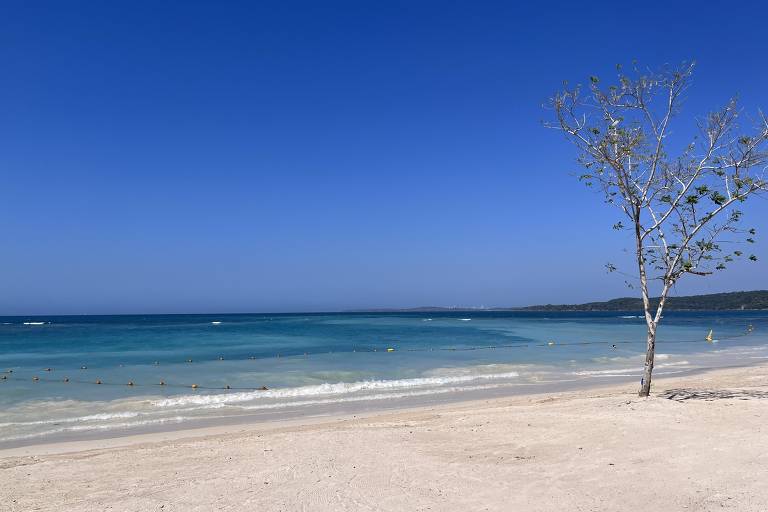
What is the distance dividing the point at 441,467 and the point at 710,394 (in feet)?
27.2

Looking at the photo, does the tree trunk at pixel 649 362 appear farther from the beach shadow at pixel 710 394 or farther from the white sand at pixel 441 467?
the white sand at pixel 441 467

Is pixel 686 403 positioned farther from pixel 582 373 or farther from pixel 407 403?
pixel 582 373

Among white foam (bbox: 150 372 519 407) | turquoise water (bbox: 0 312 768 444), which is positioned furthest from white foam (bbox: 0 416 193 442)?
white foam (bbox: 150 372 519 407)

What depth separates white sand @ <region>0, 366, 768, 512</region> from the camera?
5645 mm

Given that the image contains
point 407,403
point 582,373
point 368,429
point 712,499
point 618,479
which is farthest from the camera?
point 582,373

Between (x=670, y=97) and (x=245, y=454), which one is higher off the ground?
(x=670, y=97)

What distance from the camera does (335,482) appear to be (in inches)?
247

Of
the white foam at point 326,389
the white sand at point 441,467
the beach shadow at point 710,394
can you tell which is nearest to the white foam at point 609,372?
the white foam at point 326,389

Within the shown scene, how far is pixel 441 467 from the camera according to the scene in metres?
6.79

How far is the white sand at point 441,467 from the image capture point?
564cm

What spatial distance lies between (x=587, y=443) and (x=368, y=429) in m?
3.66

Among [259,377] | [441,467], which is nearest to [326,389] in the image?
[259,377]

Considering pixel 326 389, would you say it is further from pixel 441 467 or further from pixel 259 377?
pixel 441 467

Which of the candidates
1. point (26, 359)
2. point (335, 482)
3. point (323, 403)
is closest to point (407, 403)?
point (323, 403)
